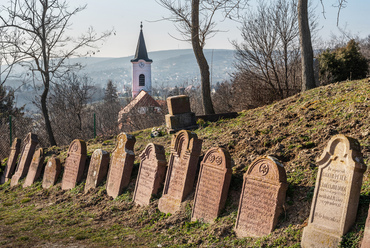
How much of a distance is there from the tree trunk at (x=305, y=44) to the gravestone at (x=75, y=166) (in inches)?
283

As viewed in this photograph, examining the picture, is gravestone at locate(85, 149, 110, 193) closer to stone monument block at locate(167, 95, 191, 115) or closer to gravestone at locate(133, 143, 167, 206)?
gravestone at locate(133, 143, 167, 206)

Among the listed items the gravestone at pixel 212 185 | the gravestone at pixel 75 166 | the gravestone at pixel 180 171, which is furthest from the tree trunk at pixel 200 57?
the gravestone at pixel 212 185

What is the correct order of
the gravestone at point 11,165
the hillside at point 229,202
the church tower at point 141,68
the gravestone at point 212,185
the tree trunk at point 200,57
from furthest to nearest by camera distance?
the church tower at point 141,68
the tree trunk at point 200,57
the gravestone at point 11,165
the gravestone at point 212,185
the hillside at point 229,202

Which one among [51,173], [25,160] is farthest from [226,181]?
[25,160]

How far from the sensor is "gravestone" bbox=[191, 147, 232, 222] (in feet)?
20.1

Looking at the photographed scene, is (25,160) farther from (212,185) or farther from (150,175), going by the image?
(212,185)

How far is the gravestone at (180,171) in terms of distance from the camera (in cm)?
690

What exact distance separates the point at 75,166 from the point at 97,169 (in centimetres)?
98

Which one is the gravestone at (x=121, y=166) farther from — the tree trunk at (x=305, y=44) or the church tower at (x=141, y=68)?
the church tower at (x=141, y=68)

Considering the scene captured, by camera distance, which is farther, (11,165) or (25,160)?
(11,165)

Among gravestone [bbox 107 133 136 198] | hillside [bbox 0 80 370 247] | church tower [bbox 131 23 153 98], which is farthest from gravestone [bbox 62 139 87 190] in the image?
church tower [bbox 131 23 153 98]

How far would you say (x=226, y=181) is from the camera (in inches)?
243

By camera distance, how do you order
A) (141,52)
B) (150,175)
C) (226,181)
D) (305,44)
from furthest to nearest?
(141,52) < (305,44) < (150,175) < (226,181)

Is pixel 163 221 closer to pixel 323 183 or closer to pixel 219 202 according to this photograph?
pixel 219 202
